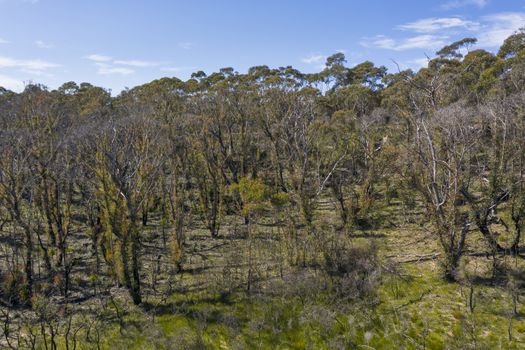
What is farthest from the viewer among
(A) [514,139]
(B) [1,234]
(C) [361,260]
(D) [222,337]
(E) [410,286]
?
(B) [1,234]

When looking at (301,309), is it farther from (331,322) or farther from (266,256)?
(266,256)

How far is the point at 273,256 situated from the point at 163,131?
12.6 m

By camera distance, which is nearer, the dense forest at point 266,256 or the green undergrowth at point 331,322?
the green undergrowth at point 331,322

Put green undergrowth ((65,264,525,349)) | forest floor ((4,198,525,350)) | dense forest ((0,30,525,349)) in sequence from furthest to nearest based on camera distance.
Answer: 1. dense forest ((0,30,525,349))
2. forest floor ((4,198,525,350))
3. green undergrowth ((65,264,525,349))

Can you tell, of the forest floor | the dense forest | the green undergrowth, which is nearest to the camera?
the green undergrowth

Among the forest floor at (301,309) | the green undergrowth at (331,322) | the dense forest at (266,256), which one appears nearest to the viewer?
the green undergrowth at (331,322)

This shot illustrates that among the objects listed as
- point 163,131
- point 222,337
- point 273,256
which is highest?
point 163,131

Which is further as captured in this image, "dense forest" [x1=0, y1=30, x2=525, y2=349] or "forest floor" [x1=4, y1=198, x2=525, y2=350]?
"dense forest" [x1=0, y1=30, x2=525, y2=349]

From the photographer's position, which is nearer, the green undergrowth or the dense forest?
the green undergrowth

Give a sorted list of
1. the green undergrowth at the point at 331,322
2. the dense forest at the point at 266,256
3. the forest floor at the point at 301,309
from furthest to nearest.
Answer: the dense forest at the point at 266,256
the forest floor at the point at 301,309
the green undergrowth at the point at 331,322

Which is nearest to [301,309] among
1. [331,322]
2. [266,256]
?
[331,322]

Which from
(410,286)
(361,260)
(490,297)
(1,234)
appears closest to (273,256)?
(361,260)

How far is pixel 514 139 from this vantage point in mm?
18203

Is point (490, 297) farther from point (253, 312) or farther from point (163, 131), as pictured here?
point (163, 131)
